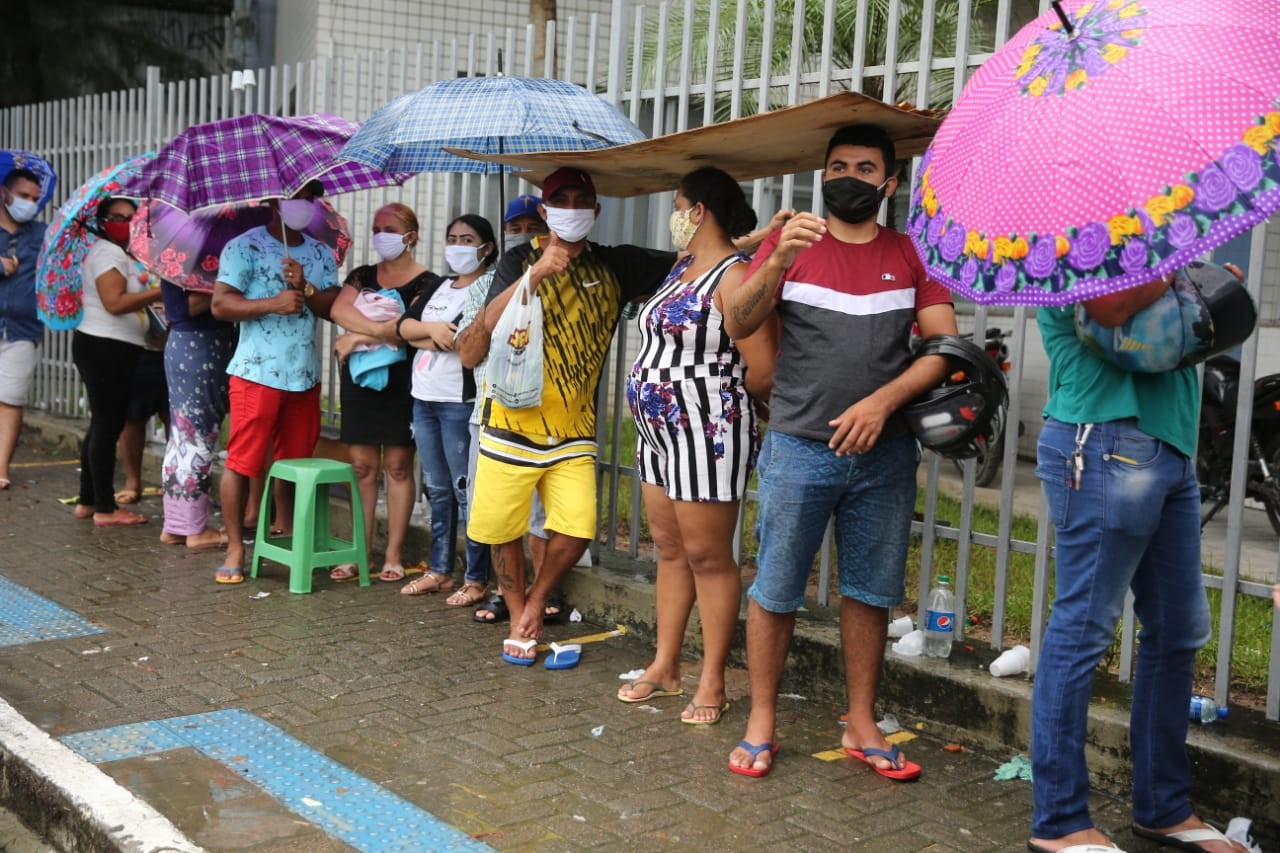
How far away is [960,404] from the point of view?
4.16 metres

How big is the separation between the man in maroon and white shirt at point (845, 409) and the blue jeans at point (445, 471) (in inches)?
93.3

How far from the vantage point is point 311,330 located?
7.23 m

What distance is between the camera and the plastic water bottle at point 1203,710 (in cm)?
433

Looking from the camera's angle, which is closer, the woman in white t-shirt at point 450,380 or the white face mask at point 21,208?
the woman in white t-shirt at point 450,380

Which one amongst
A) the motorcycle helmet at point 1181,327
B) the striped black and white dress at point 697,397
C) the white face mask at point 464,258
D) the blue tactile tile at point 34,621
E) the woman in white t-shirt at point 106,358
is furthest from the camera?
the woman in white t-shirt at point 106,358

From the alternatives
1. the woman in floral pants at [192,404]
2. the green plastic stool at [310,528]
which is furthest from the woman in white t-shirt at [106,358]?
the green plastic stool at [310,528]

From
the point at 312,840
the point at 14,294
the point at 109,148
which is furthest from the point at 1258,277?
the point at 109,148

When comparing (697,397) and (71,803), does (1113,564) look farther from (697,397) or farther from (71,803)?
(71,803)

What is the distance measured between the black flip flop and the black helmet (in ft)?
8.96

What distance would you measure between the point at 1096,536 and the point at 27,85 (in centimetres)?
1654

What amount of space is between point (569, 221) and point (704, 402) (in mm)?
1048

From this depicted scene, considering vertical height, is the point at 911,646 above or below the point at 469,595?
above

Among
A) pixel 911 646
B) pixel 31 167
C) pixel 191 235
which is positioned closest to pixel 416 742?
pixel 911 646

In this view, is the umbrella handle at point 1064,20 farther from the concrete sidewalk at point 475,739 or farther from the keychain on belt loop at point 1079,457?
the concrete sidewalk at point 475,739
